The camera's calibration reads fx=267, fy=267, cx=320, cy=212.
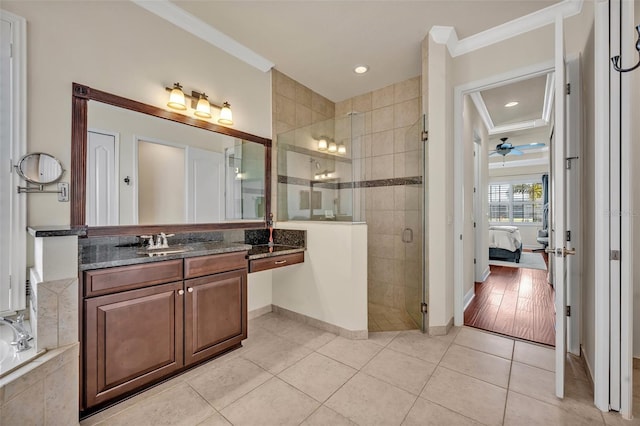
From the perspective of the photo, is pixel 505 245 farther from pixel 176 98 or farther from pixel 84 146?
pixel 84 146

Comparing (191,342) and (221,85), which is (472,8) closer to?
(221,85)

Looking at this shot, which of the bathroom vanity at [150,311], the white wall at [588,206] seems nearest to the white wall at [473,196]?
the white wall at [588,206]

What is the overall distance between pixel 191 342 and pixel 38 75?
1.88 m

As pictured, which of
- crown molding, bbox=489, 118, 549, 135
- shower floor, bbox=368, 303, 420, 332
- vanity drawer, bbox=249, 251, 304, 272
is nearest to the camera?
vanity drawer, bbox=249, 251, 304, 272

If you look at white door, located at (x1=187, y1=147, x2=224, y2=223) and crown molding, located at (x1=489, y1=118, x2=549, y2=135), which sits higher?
crown molding, located at (x1=489, y1=118, x2=549, y2=135)

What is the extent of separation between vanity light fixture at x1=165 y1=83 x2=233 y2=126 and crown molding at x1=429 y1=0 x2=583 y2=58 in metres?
2.00

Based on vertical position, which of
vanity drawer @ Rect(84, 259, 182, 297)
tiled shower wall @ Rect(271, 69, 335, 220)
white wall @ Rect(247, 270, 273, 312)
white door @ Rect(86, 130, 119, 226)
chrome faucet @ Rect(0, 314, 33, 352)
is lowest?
white wall @ Rect(247, 270, 273, 312)

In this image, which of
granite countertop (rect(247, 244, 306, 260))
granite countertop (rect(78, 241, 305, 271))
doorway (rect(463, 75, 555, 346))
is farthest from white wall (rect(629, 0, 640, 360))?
granite countertop (rect(78, 241, 305, 271))

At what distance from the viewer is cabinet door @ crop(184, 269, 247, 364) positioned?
182cm

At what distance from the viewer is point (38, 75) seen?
158 cm

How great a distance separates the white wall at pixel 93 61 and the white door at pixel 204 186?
20.8 inches

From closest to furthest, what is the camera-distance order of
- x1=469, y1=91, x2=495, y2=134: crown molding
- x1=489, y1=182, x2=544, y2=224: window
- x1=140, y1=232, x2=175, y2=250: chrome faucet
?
x1=140, y1=232, x2=175, y2=250: chrome faucet → x1=469, y1=91, x2=495, y2=134: crown molding → x1=489, y1=182, x2=544, y2=224: window

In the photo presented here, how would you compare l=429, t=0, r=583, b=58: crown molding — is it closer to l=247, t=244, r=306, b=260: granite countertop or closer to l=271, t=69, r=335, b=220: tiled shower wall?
l=271, t=69, r=335, b=220: tiled shower wall

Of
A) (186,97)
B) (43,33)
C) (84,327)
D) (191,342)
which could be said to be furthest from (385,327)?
(43,33)
